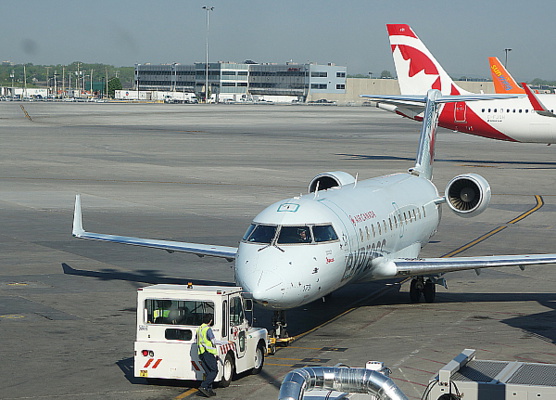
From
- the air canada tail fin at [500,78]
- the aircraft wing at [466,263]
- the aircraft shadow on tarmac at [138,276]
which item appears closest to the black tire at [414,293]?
the aircraft wing at [466,263]

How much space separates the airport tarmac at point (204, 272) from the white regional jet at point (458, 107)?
2.99m

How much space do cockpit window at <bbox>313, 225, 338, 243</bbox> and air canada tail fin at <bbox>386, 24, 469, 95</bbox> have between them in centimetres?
4682

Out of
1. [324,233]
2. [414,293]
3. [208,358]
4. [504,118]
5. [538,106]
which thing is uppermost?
[538,106]

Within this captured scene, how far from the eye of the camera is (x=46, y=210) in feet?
133

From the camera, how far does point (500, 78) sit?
69.0 m

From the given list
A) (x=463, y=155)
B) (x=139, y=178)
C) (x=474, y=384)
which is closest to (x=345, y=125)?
(x=463, y=155)

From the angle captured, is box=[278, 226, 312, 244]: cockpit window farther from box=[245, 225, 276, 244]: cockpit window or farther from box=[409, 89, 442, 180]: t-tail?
box=[409, 89, 442, 180]: t-tail

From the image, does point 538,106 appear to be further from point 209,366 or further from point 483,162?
point 209,366

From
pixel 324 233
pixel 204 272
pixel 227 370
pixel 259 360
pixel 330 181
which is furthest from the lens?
pixel 204 272

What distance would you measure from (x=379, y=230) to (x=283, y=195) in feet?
76.3

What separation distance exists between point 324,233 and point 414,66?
47.9 m

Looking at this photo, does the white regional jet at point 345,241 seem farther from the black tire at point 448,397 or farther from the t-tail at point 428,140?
the black tire at point 448,397

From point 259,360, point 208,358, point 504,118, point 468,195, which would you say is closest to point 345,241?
point 259,360

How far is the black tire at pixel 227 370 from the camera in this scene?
641 inches
